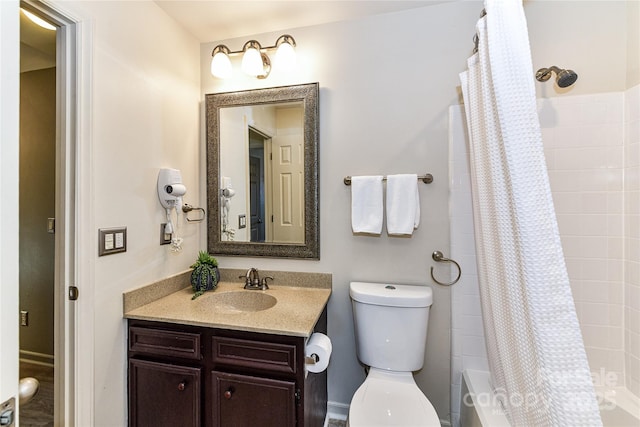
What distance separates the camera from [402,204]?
5.10 ft

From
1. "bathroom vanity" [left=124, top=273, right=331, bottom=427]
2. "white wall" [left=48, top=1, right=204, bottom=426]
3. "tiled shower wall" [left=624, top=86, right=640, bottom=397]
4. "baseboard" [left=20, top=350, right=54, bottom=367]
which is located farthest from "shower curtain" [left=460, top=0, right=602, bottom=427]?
"baseboard" [left=20, top=350, right=54, bottom=367]

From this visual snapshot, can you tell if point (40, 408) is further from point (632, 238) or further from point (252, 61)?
point (632, 238)

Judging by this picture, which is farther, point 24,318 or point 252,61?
point 24,318

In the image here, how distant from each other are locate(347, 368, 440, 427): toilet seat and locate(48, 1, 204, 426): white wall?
109cm

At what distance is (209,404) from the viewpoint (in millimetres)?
1267

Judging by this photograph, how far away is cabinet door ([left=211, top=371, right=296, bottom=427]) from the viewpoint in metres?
1.18

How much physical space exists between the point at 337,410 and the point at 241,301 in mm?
848

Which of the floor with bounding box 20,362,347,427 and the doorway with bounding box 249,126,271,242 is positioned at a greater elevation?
the doorway with bounding box 249,126,271,242

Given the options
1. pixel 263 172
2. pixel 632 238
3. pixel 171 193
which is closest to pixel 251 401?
pixel 171 193

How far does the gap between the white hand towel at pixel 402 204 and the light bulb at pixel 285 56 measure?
0.85 m

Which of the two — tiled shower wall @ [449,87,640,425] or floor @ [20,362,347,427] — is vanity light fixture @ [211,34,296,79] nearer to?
tiled shower wall @ [449,87,640,425]

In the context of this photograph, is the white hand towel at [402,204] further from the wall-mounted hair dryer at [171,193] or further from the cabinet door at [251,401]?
the wall-mounted hair dryer at [171,193]

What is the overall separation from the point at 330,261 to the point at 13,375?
134 centimetres

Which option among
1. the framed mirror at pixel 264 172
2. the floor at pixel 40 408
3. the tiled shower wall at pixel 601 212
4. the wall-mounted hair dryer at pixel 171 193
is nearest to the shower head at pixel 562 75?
the tiled shower wall at pixel 601 212
